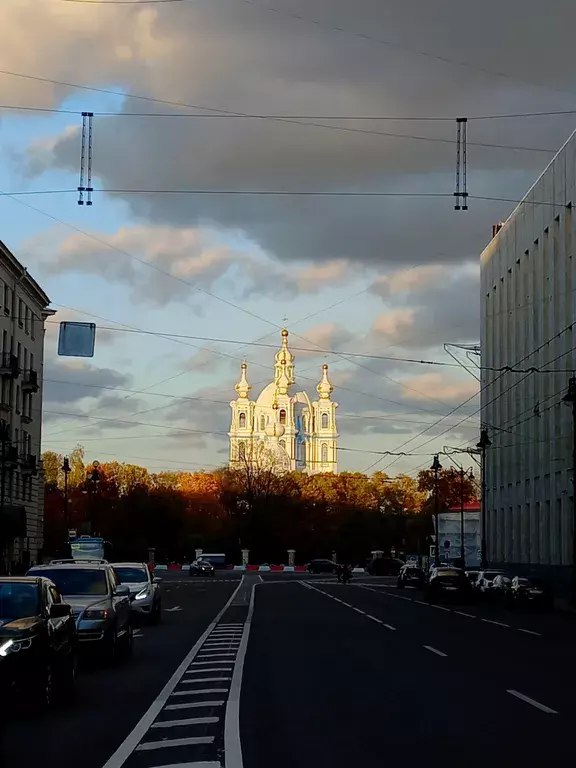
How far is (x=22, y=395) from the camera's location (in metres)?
77.6

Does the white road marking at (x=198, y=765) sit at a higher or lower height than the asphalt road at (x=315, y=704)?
higher

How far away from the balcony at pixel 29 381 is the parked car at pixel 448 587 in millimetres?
33814

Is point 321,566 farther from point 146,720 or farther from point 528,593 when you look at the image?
point 146,720

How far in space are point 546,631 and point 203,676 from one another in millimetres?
16317

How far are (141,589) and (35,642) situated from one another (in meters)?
19.6

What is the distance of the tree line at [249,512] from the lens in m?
116

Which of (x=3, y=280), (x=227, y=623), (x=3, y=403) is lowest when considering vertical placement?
(x=227, y=623)

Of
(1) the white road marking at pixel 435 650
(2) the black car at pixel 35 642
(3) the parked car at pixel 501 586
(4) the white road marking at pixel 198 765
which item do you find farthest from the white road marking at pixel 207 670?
(3) the parked car at pixel 501 586

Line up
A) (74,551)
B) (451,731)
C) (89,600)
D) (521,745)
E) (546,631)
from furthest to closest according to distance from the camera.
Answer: (74,551) < (546,631) < (89,600) < (451,731) < (521,745)

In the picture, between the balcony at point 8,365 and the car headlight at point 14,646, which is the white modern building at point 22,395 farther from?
the car headlight at point 14,646

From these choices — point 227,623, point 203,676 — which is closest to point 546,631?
point 227,623

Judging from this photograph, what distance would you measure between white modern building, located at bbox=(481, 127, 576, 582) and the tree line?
1505 inches

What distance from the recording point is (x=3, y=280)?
226 feet

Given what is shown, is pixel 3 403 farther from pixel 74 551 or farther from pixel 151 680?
pixel 151 680
